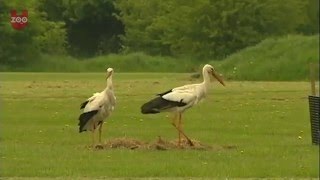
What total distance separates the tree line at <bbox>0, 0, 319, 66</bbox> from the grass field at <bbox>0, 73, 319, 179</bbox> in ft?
109

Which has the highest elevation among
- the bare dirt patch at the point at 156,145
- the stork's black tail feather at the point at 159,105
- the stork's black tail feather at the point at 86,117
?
the stork's black tail feather at the point at 159,105

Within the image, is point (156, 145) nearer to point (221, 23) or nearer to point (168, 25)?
point (221, 23)

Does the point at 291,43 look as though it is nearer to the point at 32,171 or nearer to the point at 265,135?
the point at 265,135

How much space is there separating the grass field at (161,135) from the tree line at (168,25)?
3321 centimetres

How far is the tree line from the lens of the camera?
6919 cm

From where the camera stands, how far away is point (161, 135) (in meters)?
21.0

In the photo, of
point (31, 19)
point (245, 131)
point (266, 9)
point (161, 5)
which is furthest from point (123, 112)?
point (161, 5)

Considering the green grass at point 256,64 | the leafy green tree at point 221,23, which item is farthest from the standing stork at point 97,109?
the leafy green tree at point 221,23

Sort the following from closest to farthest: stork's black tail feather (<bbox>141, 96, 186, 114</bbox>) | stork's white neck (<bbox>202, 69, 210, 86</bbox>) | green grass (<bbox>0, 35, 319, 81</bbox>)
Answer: stork's black tail feather (<bbox>141, 96, 186, 114</bbox>)
stork's white neck (<bbox>202, 69, 210, 86</bbox>)
green grass (<bbox>0, 35, 319, 81</bbox>)

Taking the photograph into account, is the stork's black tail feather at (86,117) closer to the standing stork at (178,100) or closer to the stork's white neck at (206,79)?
→ the standing stork at (178,100)

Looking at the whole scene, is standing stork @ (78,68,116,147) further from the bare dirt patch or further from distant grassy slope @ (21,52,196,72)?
distant grassy slope @ (21,52,196,72)

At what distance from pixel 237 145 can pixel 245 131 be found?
3.19 m

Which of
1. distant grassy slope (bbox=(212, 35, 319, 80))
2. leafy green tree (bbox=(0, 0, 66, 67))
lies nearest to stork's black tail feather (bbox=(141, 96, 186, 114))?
distant grassy slope (bbox=(212, 35, 319, 80))

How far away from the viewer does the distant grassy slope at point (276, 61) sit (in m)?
50.6
